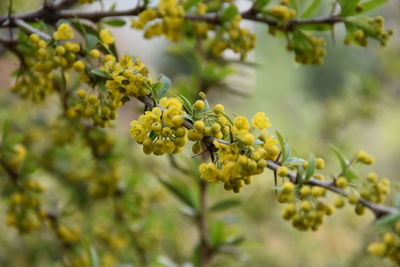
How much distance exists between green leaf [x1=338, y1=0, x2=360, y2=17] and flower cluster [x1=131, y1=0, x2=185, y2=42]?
1.12 ft

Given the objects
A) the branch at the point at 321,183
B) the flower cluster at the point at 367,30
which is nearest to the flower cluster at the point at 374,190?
the branch at the point at 321,183

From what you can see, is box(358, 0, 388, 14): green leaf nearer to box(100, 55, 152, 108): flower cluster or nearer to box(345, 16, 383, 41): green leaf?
box(345, 16, 383, 41): green leaf

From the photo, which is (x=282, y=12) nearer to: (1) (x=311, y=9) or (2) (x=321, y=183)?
(1) (x=311, y=9)

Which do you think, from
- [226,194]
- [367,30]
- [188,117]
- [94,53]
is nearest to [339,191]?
[188,117]

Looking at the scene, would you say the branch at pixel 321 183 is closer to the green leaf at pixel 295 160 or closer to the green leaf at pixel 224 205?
the green leaf at pixel 295 160

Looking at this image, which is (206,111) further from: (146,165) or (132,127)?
(146,165)

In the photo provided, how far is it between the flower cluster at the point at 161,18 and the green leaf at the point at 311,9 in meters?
0.30

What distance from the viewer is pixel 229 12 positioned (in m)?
1.04

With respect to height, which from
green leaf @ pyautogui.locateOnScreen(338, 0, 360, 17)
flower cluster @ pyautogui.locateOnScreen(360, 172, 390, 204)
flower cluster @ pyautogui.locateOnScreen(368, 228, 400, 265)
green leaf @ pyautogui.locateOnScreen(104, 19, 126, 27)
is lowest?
flower cluster @ pyautogui.locateOnScreen(368, 228, 400, 265)

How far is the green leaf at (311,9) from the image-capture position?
1111mm

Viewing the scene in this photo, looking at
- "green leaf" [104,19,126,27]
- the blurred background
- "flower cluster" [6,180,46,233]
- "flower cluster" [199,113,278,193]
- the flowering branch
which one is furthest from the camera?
the blurred background

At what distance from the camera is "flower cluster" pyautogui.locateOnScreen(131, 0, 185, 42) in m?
1.00

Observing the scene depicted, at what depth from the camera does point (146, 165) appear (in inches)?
90.1

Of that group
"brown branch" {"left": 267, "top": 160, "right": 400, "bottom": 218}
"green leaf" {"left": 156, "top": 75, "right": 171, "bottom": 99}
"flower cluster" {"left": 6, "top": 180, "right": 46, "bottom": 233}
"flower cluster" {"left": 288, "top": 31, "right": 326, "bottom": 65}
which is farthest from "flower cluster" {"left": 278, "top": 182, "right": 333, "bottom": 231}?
"flower cluster" {"left": 6, "top": 180, "right": 46, "bottom": 233}
